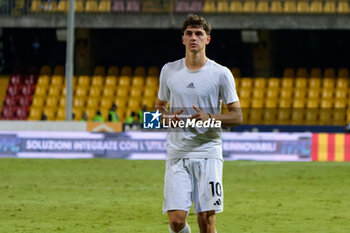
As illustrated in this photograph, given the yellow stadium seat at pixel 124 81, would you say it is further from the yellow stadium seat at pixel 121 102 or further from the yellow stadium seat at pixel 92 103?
the yellow stadium seat at pixel 92 103

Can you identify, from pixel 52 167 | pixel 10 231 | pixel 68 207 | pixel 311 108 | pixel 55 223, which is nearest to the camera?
pixel 10 231

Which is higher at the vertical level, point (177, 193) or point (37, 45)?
point (37, 45)

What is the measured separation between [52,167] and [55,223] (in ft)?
31.6

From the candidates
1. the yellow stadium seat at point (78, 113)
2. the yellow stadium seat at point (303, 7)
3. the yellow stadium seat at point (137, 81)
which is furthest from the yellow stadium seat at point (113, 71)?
the yellow stadium seat at point (303, 7)

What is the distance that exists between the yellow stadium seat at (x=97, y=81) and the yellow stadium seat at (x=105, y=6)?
3082 millimetres

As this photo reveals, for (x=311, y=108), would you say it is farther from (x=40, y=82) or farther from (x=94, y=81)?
(x=40, y=82)

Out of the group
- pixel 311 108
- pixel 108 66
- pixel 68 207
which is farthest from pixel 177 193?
pixel 108 66

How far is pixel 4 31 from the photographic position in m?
35.2

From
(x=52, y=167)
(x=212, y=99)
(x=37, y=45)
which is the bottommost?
(x=52, y=167)

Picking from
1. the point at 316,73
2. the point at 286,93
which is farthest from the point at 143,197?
the point at 316,73

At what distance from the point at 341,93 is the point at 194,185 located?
25.2 m

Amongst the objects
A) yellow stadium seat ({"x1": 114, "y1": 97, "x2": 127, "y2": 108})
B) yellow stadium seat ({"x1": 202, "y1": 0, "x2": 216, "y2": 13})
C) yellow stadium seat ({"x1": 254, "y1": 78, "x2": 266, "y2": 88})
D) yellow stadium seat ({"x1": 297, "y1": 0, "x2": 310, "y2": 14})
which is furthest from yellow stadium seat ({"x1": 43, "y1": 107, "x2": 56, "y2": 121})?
yellow stadium seat ({"x1": 297, "y1": 0, "x2": 310, "y2": 14})

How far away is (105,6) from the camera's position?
31.5m

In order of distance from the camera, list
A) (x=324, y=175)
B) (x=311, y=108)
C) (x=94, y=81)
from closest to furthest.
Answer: (x=324, y=175) → (x=311, y=108) → (x=94, y=81)
